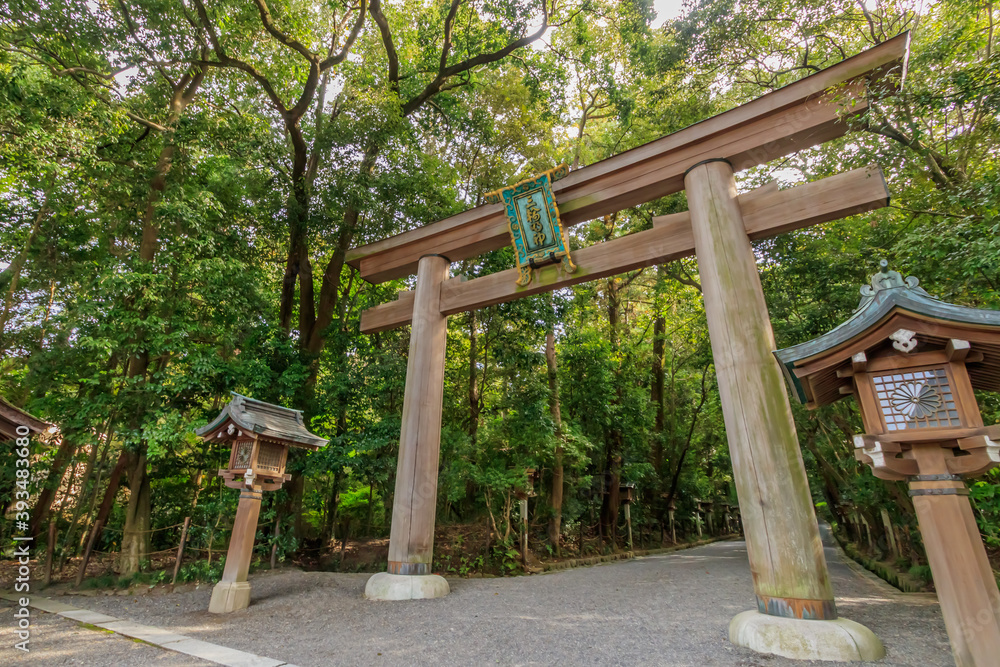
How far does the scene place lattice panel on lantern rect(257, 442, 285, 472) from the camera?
5.61 metres

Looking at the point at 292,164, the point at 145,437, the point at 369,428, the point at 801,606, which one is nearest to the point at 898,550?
the point at 801,606

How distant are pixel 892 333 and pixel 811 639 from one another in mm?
2084

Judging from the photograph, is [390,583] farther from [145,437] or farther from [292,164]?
[292,164]

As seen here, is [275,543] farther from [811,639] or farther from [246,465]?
[811,639]

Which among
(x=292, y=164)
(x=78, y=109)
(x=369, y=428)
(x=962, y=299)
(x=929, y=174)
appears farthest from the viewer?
(x=292, y=164)

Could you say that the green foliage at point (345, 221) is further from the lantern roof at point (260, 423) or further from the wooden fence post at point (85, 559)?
the lantern roof at point (260, 423)

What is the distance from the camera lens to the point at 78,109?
6879 mm

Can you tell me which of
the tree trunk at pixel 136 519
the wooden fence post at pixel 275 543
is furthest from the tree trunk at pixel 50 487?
the wooden fence post at pixel 275 543

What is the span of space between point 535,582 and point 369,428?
3530 millimetres

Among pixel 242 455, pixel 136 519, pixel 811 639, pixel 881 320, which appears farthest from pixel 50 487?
pixel 881 320

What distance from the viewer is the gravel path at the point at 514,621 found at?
346 centimetres

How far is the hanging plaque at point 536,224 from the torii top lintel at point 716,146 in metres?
0.21

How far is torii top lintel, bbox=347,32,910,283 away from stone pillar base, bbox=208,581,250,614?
4.76 m

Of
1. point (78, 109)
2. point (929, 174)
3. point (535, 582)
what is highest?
point (78, 109)
